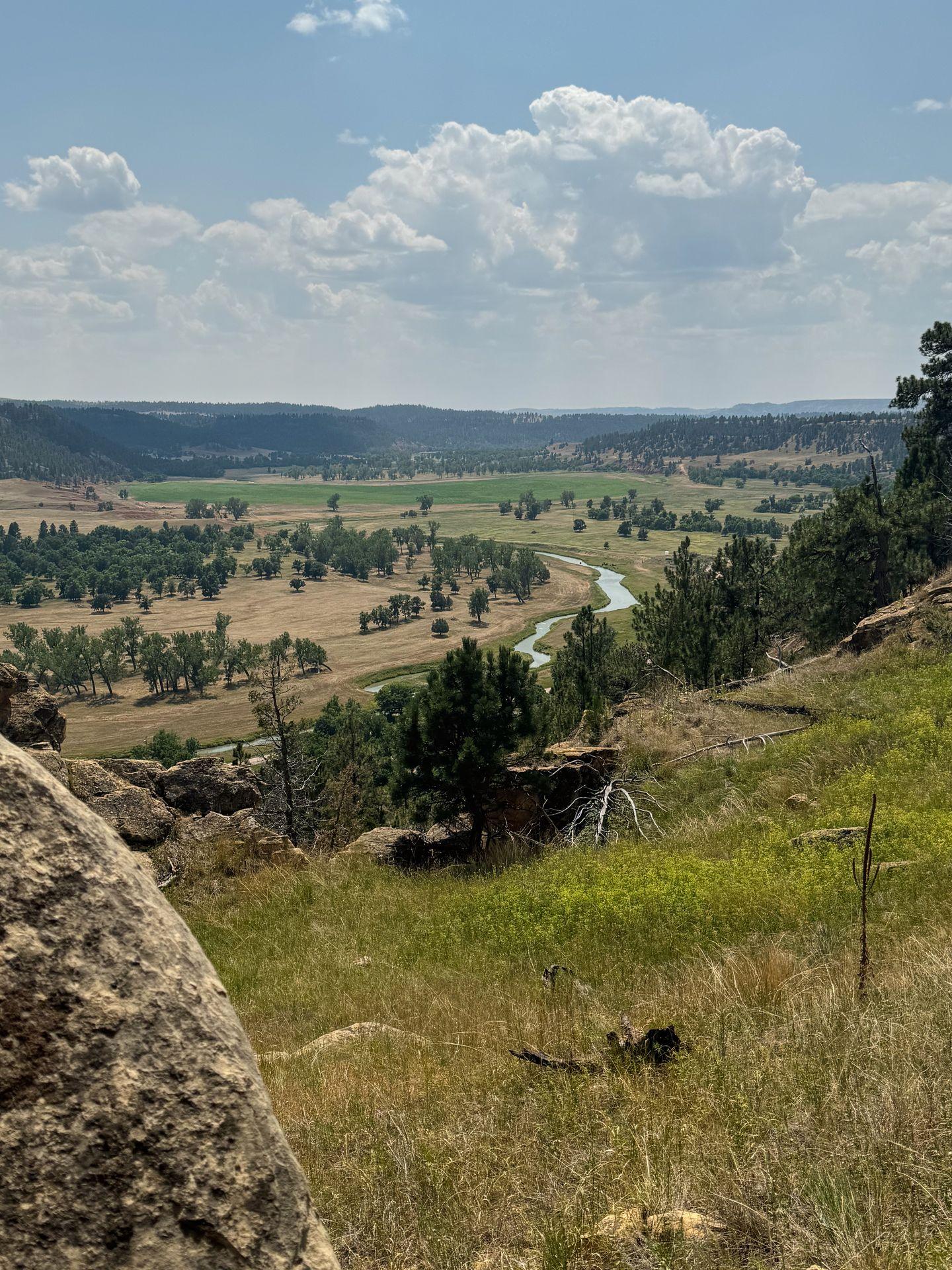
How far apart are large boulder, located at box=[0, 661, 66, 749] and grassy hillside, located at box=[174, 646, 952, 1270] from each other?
5.86 m

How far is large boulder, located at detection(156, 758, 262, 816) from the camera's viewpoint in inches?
898

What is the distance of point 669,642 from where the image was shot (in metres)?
39.9

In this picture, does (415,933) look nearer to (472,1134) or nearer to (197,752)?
(472,1134)

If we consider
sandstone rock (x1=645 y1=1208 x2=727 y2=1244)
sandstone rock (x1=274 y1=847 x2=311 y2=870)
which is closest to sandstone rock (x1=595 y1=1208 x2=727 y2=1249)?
sandstone rock (x1=645 y1=1208 x2=727 y2=1244)

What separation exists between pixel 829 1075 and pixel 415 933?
895 cm

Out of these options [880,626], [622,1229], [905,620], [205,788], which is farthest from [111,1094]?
[880,626]

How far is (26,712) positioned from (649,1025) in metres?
16.3

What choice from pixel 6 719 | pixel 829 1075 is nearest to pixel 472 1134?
pixel 829 1075

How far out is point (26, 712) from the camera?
18.9 metres

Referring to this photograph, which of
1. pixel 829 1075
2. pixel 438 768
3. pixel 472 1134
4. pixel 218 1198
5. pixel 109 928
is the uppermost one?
pixel 109 928

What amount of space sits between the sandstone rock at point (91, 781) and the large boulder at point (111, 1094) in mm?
17924

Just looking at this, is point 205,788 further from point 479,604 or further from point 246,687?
point 479,604

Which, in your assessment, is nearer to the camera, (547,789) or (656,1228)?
(656,1228)

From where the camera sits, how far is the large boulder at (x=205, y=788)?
22797 millimetres
